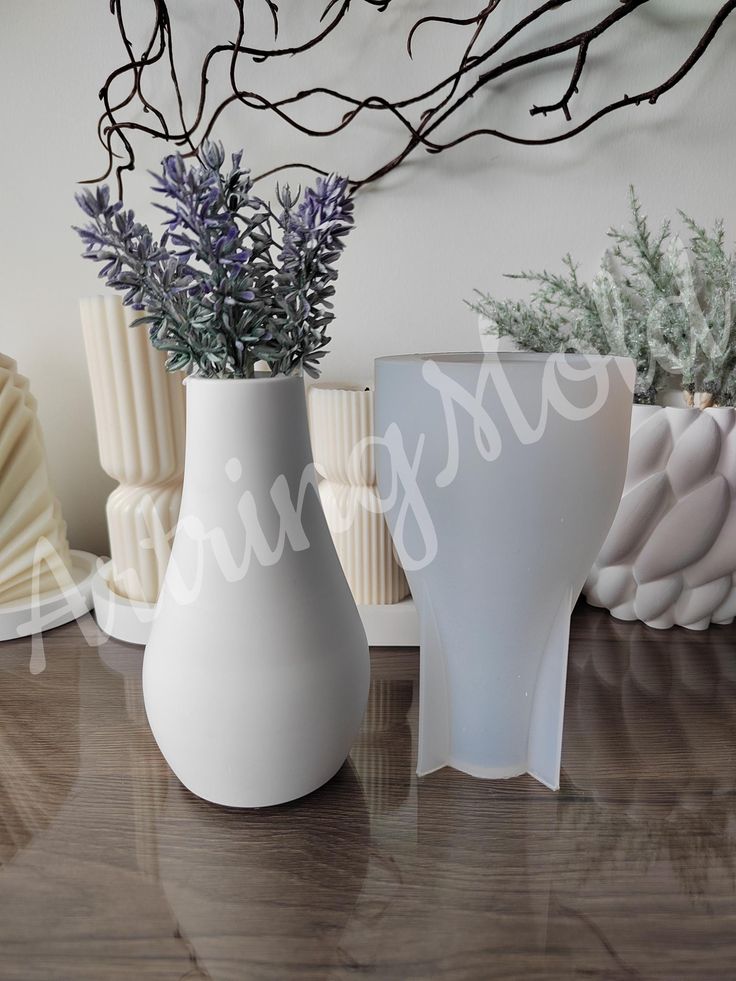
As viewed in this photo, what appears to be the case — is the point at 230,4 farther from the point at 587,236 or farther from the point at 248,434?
the point at 248,434

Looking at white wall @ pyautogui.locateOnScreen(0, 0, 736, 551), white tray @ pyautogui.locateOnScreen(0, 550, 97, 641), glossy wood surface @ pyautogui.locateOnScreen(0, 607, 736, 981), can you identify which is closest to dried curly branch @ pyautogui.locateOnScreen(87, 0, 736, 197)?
white wall @ pyautogui.locateOnScreen(0, 0, 736, 551)

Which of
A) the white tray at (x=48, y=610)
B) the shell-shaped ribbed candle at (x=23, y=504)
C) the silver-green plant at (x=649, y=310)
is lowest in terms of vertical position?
the white tray at (x=48, y=610)

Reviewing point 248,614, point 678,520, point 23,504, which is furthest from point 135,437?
point 678,520

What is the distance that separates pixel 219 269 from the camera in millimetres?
283

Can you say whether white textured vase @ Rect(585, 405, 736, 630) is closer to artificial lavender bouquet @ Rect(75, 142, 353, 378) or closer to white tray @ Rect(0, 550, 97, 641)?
artificial lavender bouquet @ Rect(75, 142, 353, 378)

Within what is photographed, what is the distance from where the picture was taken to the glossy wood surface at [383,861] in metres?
0.26

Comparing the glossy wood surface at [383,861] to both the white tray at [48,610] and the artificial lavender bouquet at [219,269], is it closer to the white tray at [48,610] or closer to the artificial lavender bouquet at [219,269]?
the white tray at [48,610]

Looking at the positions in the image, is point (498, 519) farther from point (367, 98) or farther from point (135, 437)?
point (367, 98)

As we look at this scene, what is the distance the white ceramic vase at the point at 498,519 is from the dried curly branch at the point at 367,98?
1.02 feet

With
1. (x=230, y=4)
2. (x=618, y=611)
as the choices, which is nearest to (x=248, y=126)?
(x=230, y=4)

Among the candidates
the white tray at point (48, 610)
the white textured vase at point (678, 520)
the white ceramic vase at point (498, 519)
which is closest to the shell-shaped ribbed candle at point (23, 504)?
the white tray at point (48, 610)

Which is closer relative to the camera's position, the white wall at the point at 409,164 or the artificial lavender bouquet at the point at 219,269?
the artificial lavender bouquet at the point at 219,269

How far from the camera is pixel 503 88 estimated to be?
0.56 meters

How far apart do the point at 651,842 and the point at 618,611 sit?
26 cm
